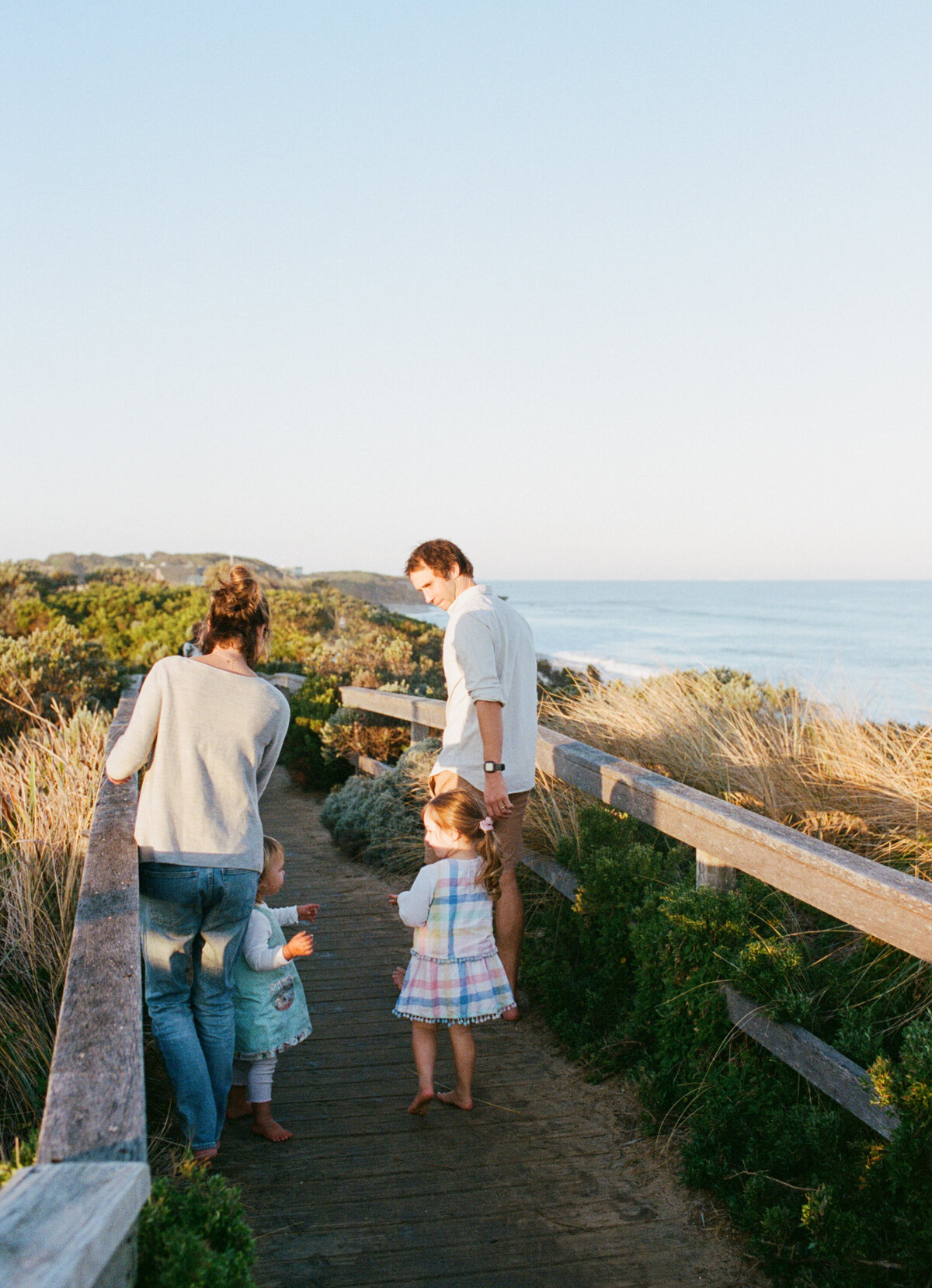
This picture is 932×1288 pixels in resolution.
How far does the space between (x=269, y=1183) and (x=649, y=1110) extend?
132 centimetres

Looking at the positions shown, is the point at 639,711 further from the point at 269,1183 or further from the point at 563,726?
the point at 269,1183

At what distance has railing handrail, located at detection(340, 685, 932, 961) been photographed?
256 centimetres

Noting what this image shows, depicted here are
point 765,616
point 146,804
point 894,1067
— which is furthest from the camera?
point 765,616

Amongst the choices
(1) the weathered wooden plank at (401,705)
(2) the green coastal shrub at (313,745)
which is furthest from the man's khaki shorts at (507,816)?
(2) the green coastal shrub at (313,745)

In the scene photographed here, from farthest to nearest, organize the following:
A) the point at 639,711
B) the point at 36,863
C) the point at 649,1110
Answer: the point at 639,711 → the point at 36,863 → the point at 649,1110

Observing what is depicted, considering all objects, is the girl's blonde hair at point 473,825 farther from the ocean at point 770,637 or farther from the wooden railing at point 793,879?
the ocean at point 770,637

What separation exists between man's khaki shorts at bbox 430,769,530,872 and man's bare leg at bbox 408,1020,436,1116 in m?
0.74

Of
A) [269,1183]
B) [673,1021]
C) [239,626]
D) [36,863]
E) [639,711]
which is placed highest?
[239,626]

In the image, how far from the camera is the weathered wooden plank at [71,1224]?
1.18 metres

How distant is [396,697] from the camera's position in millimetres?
7758

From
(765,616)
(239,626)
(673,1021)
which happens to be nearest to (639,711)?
(673,1021)

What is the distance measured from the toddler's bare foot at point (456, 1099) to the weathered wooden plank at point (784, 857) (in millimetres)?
1271

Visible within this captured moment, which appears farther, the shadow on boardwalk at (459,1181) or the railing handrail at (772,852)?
the shadow on boardwalk at (459,1181)

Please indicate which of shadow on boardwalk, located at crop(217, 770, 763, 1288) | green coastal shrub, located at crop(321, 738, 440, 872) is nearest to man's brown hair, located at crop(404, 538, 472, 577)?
shadow on boardwalk, located at crop(217, 770, 763, 1288)
